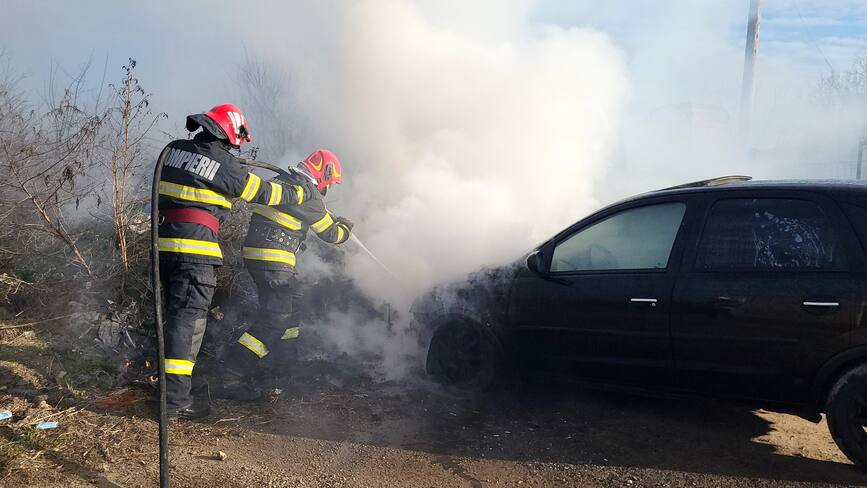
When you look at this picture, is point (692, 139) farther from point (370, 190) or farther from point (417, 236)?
point (417, 236)

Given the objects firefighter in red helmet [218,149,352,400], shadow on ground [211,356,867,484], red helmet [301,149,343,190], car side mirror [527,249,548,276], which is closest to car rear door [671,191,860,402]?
shadow on ground [211,356,867,484]

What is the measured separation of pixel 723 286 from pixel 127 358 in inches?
182

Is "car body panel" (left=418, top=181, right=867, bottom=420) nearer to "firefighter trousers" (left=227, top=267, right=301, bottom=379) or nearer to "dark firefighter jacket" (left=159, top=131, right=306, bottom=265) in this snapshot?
"firefighter trousers" (left=227, top=267, right=301, bottom=379)

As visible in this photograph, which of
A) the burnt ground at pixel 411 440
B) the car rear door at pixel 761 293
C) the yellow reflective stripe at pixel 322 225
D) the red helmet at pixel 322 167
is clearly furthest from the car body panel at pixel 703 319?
the red helmet at pixel 322 167

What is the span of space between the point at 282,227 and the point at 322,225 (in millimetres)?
361

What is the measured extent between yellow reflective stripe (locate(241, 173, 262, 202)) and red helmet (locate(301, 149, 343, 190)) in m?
1.30

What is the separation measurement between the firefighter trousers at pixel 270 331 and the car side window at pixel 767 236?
131 inches

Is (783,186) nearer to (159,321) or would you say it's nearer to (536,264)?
(536,264)

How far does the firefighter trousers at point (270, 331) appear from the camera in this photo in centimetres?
545

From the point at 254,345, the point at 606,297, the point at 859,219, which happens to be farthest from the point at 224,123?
the point at 859,219

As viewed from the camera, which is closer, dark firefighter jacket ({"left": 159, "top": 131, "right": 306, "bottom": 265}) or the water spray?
dark firefighter jacket ({"left": 159, "top": 131, "right": 306, "bottom": 265})

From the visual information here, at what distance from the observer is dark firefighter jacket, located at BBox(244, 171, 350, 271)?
5438 mm

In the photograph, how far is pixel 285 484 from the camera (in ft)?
11.7

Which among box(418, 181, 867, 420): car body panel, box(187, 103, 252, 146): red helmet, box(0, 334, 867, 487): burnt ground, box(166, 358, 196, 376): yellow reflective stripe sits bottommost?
box(0, 334, 867, 487): burnt ground
